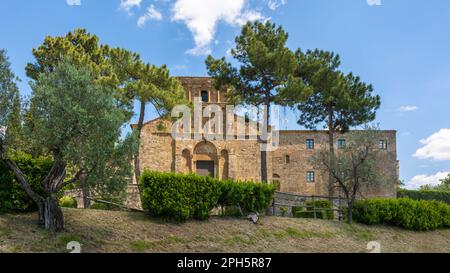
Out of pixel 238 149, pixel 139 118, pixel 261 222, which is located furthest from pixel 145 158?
pixel 261 222

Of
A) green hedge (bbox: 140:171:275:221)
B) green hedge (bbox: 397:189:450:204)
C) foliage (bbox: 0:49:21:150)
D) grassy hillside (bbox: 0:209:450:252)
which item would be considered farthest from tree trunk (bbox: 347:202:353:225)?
green hedge (bbox: 397:189:450:204)

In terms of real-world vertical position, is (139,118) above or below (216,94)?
below

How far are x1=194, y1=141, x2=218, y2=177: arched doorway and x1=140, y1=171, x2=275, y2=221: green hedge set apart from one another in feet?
63.3

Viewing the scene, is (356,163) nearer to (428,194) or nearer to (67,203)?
(67,203)

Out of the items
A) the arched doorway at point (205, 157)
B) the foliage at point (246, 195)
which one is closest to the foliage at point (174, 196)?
the foliage at point (246, 195)

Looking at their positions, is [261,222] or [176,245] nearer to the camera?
[176,245]

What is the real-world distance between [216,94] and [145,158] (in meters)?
10.5

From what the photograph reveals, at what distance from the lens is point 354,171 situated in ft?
76.6

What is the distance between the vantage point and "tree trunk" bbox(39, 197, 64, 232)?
15.1 m

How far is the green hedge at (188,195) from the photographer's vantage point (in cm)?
1792

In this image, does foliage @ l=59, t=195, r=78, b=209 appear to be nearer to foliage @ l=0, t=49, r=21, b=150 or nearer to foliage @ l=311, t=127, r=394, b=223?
foliage @ l=0, t=49, r=21, b=150
